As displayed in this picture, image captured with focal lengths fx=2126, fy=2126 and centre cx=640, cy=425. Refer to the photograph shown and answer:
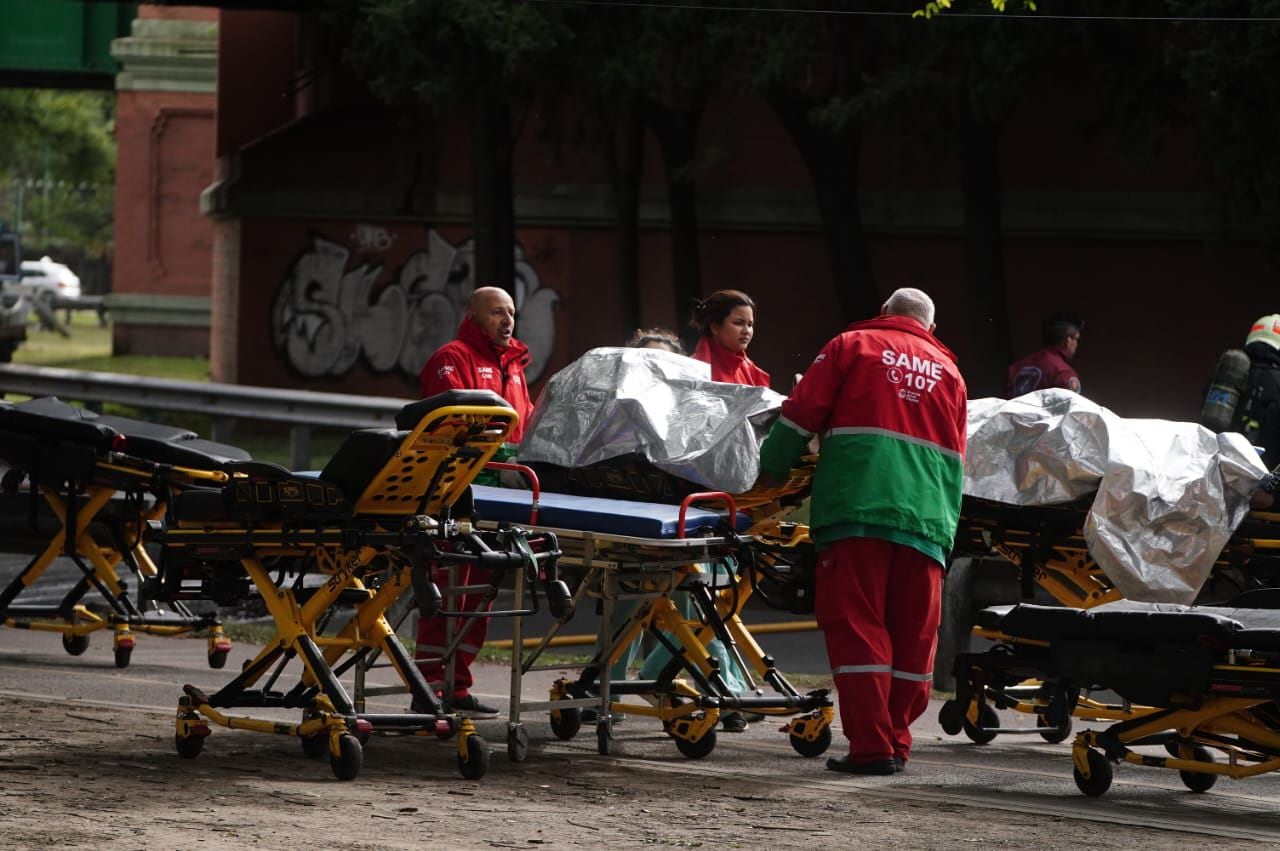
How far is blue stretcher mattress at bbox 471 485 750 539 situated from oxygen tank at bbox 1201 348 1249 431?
2.87 m

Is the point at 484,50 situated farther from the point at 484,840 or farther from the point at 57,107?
the point at 57,107

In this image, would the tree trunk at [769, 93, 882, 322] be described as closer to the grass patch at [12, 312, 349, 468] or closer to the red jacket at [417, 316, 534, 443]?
the grass patch at [12, 312, 349, 468]

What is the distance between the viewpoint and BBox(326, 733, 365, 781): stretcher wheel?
7824 millimetres

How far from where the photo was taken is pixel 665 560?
8.52 metres

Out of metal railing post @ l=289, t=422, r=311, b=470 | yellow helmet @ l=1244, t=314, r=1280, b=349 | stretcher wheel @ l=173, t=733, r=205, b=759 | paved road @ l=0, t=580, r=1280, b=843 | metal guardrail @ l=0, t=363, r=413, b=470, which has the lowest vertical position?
paved road @ l=0, t=580, r=1280, b=843

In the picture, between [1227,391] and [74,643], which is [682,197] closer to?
[74,643]

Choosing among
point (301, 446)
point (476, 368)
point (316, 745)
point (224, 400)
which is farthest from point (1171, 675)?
point (224, 400)

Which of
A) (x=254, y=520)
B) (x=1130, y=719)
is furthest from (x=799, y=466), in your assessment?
(x=254, y=520)

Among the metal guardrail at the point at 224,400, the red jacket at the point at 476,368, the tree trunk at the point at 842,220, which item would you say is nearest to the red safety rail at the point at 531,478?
the red jacket at the point at 476,368

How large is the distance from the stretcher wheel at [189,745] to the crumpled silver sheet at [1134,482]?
352 centimetres

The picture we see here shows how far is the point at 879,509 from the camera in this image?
27.6 feet

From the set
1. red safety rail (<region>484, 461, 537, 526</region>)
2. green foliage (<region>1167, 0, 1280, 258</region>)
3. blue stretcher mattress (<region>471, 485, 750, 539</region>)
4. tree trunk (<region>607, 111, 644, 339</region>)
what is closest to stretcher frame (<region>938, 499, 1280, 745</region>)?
blue stretcher mattress (<region>471, 485, 750, 539</region>)

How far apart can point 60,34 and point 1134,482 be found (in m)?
35.2

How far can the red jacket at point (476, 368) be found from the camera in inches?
387
